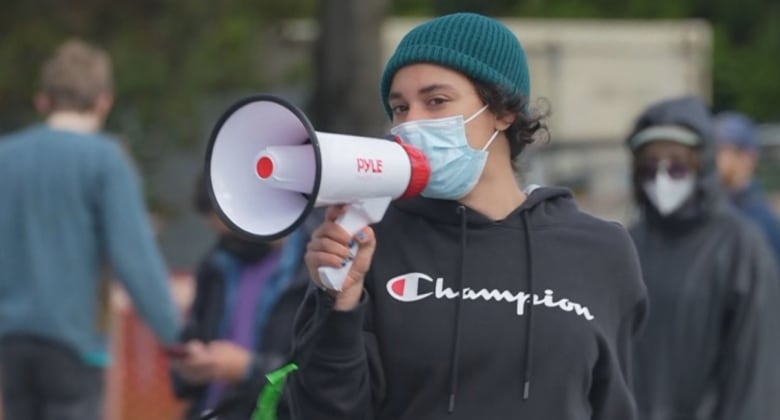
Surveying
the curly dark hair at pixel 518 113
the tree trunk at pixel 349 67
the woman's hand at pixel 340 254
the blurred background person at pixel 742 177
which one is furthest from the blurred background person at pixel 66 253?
the tree trunk at pixel 349 67

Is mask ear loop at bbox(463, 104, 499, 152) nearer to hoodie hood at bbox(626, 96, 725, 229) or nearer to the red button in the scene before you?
the red button

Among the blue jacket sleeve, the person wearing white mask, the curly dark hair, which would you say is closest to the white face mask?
the person wearing white mask

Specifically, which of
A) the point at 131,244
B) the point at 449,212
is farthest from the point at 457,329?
the point at 131,244

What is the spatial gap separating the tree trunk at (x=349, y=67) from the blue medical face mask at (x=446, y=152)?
347 inches

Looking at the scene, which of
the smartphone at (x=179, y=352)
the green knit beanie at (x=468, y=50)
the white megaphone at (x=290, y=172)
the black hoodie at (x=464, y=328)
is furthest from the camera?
the smartphone at (x=179, y=352)

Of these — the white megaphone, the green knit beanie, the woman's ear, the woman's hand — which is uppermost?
the green knit beanie

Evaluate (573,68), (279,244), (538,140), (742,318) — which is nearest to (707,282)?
(742,318)

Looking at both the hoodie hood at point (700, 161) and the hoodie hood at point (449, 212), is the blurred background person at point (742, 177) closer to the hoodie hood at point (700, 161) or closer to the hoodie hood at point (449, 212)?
the hoodie hood at point (700, 161)

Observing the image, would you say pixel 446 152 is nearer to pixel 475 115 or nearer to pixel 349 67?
pixel 475 115

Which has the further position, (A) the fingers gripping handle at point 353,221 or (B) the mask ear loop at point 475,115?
(B) the mask ear loop at point 475,115

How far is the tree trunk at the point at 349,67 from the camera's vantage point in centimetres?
1216

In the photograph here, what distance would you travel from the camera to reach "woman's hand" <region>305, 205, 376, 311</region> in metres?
3.02

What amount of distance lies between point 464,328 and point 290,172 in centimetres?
52

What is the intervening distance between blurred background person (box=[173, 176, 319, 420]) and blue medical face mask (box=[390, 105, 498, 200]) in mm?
1913
